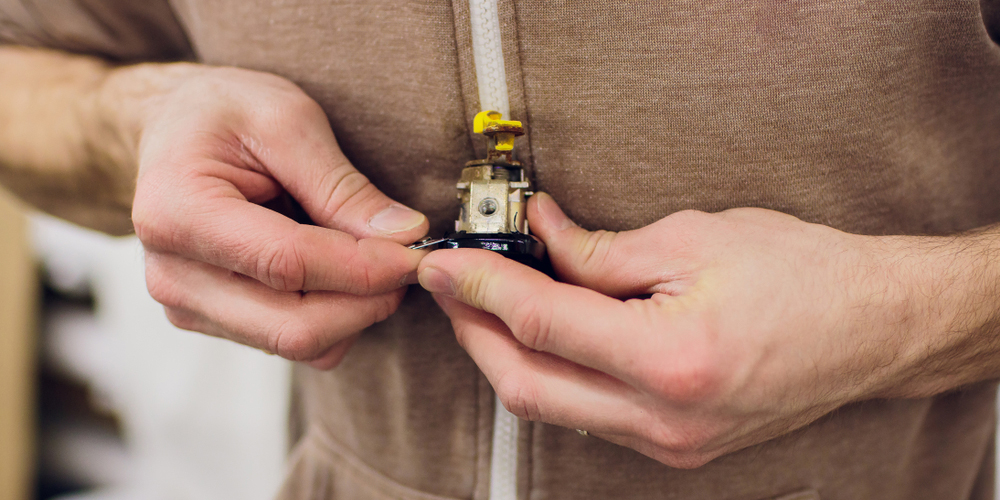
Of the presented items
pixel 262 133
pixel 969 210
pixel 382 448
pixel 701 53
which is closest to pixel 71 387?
pixel 382 448

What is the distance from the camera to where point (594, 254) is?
23.2 inches

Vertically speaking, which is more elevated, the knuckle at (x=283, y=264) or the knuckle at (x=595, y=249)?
the knuckle at (x=595, y=249)

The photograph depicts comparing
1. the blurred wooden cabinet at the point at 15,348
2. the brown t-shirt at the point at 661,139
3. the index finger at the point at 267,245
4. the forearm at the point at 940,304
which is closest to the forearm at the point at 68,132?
the brown t-shirt at the point at 661,139

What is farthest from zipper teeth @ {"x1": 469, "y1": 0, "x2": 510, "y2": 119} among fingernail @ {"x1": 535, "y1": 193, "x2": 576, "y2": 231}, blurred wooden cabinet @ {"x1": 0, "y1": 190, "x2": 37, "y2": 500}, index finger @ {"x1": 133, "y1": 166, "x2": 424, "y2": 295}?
blurred wooden cabinet @ {"x1": 0, "y1": 190, "x2": 37, "y2": 500}

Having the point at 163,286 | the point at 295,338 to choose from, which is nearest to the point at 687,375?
the point at 295,338

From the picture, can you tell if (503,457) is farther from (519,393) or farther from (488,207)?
(488,207)

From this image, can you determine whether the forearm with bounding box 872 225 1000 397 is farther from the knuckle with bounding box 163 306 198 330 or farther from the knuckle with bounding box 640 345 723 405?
the knuckle with bounding box 163 306 198 330

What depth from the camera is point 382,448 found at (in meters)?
0.84

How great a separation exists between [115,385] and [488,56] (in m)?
2.49

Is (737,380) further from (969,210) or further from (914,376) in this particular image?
(969,210)

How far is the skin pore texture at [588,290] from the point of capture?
1.64 feet

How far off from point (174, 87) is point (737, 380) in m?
0.84

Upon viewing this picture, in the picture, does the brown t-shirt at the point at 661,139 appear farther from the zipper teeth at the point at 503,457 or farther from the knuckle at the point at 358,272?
the knuckle at the point at 358,272

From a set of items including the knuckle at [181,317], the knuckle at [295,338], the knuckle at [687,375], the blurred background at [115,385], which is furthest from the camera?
the blurred background at [115,385]
